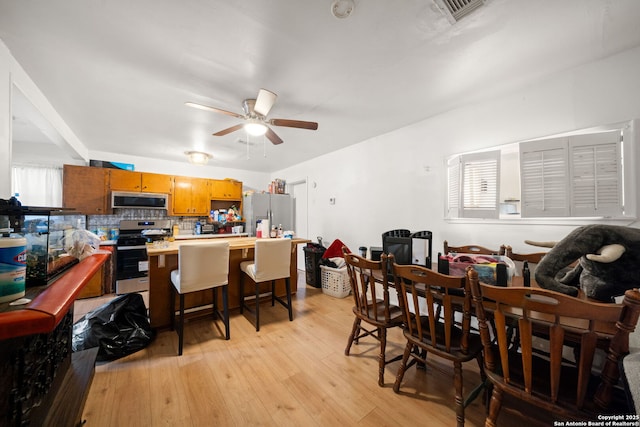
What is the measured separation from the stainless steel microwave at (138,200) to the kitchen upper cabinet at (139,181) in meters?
0.11

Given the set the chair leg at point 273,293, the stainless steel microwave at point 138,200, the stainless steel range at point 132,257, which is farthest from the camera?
the stainless steel microwave at point 138,200

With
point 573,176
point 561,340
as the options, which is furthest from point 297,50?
point 573,176

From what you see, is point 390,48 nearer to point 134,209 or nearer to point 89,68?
point 89,68

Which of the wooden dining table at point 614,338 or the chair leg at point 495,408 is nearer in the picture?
the wooden dining table at point 614,338

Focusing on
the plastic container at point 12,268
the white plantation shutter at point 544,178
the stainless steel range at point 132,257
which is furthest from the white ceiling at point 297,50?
the stainless steel range at point 132,257

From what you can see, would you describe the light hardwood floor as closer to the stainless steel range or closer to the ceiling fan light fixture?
the stainless steel range

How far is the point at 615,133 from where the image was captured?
5.43 feet

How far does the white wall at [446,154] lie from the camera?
170cm

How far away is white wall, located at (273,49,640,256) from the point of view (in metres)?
1.70

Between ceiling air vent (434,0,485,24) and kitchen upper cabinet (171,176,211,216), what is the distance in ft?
15.3

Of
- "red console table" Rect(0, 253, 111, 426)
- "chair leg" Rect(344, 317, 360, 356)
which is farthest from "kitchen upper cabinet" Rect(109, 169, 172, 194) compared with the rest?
"chair leg" Rect(344, 317, 360, 356)

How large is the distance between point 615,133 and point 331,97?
7.36 ft

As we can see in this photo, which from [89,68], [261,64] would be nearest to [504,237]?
[261,64]

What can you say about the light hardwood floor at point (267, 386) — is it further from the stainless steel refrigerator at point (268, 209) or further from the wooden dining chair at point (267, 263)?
the stainless steel refrigerator at point (268, 209)
